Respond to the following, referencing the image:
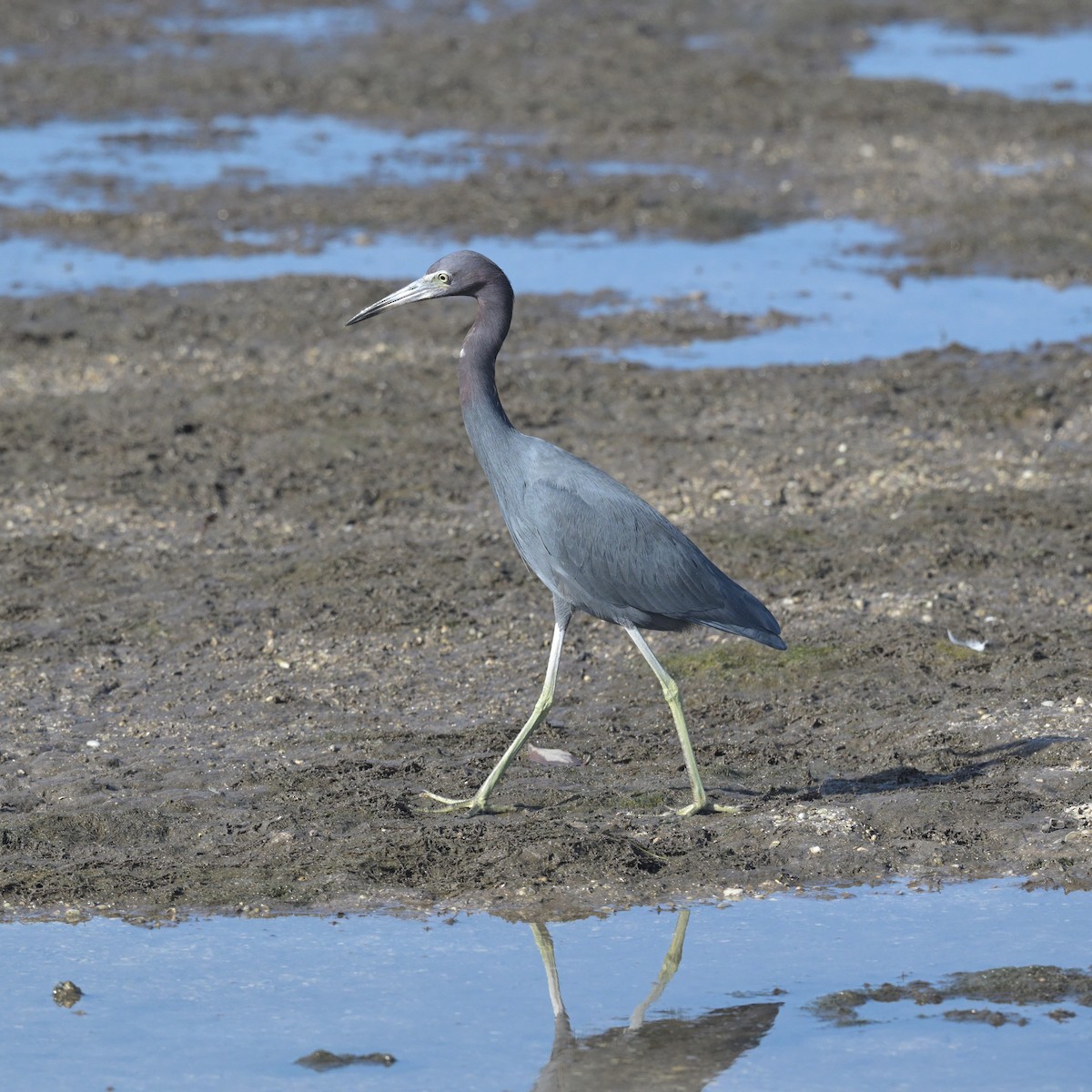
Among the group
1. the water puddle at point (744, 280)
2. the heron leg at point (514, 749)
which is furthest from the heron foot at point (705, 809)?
the water puddle at point (744, 280)

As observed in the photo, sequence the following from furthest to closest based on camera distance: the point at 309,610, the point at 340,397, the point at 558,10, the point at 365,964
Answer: the point at 558,10
the point at 340,397
the point at 309,610
the point at 365,964

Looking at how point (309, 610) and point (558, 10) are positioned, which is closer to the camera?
point (309, 610)

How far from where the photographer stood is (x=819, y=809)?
7.26 metres

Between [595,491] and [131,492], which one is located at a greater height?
[595,491]

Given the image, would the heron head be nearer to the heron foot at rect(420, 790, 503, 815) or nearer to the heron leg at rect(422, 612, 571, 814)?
the heron leg at rect(422, 612, 571, 814)

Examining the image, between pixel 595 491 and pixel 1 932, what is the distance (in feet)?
8.67

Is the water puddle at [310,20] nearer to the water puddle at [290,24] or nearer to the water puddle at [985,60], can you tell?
the water puddle at [290,24]

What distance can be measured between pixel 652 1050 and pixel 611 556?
221cm

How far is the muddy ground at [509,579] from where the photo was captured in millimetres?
7129

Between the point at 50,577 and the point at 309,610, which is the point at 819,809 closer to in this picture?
the point at 309,610

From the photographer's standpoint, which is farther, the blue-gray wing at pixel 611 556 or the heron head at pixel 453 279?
the heron head at pixel 453 279

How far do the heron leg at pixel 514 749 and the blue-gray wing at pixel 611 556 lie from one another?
0.61ft

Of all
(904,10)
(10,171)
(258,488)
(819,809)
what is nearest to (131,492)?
(258,488)

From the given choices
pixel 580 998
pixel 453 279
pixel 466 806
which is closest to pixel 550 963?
pixel 580 998
